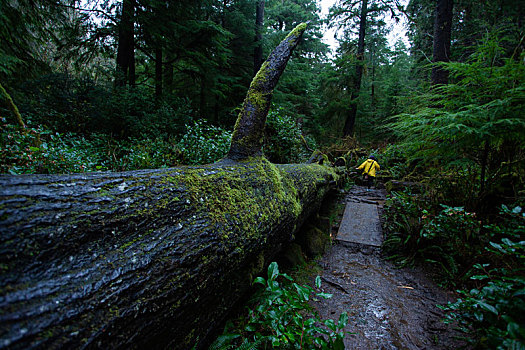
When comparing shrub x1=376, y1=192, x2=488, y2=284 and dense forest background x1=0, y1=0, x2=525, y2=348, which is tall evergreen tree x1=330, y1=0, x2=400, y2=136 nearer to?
dense forest background x1=0, y1=0, x2=525, y2=348

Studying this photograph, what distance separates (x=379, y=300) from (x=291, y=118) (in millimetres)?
6782

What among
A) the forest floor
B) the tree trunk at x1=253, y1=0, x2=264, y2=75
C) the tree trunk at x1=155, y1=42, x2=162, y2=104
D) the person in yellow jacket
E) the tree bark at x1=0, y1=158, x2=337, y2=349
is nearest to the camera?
the tree bark at x1=0, y1=158, x2=337, y2=349


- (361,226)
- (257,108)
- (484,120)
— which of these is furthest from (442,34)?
(257,108)

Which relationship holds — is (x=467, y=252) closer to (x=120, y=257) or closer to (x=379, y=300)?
(x=379, y=300)

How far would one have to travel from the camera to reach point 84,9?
6.46 m

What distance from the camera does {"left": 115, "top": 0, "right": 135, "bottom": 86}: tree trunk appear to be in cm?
686

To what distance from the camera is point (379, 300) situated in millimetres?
2531

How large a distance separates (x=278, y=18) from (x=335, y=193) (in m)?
16.3

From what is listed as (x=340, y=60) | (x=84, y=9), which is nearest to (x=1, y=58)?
(x=84, y=9)

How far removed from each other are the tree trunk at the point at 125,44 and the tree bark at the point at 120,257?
25.1 feet

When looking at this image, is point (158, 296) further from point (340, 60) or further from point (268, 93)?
point (340, 60)

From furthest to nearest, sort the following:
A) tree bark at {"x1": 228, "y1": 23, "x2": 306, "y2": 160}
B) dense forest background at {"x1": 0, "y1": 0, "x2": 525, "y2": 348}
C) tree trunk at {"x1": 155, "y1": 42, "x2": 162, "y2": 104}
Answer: tree trunk at {"x1": 155, "y1": 42, "x2": 162, "y2": 104}, tree bark at {"x1": 228, "y1": 23, "x2": 306, "y2": 160}, dense forest background at {"x1": 0, "y1": 0, "x2": 525, "y2": 348}

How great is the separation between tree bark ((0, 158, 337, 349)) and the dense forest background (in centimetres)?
159

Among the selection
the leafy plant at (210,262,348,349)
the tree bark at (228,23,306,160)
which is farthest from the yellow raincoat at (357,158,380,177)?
the leafy plant at (210,262,348,349)
